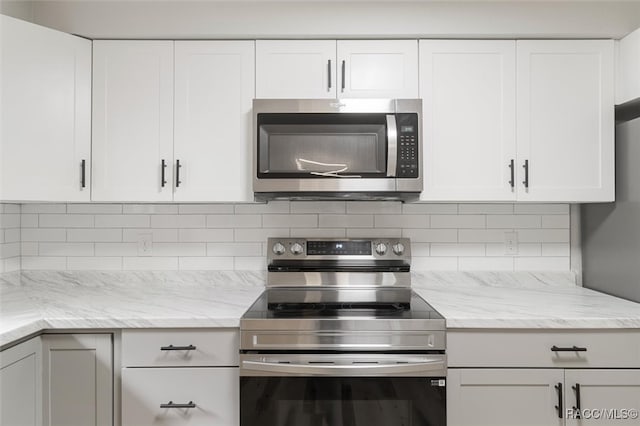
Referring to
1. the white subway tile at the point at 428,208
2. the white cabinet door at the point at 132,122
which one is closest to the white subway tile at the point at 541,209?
the white subway tile at the point at 428,208

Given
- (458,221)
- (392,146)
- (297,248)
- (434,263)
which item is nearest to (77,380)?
(297,248)

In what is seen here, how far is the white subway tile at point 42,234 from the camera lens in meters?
2.28

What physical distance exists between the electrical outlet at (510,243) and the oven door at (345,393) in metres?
0.98

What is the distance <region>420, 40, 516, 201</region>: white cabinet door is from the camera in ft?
6.42

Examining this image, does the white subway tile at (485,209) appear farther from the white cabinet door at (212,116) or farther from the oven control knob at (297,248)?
the white cabinet door at (212,116)

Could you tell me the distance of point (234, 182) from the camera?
1984mm

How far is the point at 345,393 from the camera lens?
5.12 ft

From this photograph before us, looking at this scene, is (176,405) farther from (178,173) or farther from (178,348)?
(178,173)

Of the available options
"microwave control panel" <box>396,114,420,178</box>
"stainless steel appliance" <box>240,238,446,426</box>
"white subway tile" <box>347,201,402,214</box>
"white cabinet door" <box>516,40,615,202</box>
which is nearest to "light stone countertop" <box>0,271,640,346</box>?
"stainless steel appliance" <box>240,238,446,426</box>

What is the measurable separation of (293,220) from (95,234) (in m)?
1.09

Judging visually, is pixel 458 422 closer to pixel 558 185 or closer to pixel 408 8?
pixel 558 185

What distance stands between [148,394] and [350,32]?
178cm

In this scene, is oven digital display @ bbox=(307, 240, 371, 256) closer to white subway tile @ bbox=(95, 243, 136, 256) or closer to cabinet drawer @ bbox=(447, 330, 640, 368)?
cabinet drawer @ bbox=(447, 330, 640, 368)

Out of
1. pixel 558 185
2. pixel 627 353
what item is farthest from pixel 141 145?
pixel 627 353
